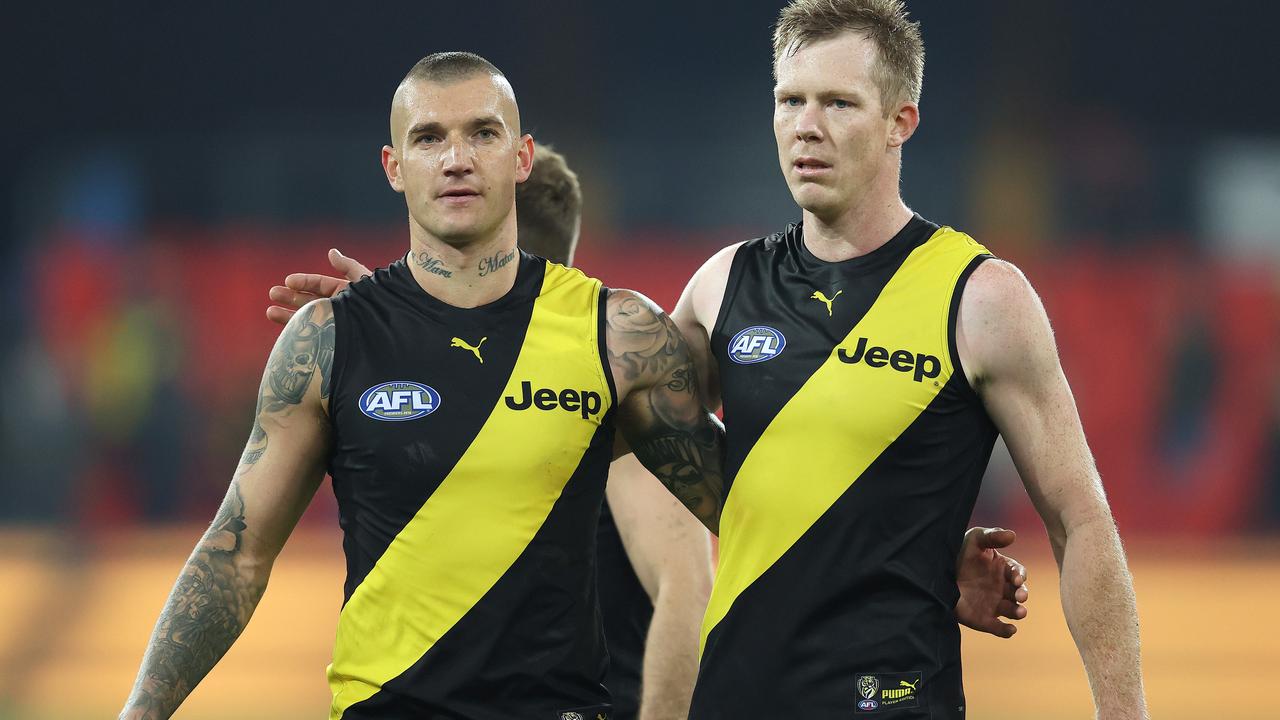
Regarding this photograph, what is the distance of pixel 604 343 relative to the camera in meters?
3.99

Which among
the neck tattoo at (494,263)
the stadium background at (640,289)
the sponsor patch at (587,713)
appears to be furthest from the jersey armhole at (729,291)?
the stadium background at (640,289)

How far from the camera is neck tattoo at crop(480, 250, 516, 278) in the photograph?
4012 millimetres

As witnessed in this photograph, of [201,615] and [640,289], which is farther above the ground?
[640,289]

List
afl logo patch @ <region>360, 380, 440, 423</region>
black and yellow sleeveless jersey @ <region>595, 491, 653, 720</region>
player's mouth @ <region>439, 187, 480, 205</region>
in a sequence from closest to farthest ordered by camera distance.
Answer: afl logo patch @ <region>360, 380, 440, 423</region>, player's mouth @ <region>439, 187, 480, 205</region>, black and yellow sleeveless jersey @ <region>595, 491, 653, 720</region>

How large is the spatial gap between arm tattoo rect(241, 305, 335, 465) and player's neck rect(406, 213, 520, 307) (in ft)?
0.91

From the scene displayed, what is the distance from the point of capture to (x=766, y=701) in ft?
12.8

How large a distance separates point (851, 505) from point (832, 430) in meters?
0.20

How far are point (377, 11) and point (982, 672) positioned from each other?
57.7ft

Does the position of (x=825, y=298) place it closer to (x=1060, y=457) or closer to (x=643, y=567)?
(x=1060, y=457)

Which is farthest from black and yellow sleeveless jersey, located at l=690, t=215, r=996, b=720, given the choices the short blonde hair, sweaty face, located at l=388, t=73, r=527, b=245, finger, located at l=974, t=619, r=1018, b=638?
sweaty face, located at l=388, t=73, r=527, b=245

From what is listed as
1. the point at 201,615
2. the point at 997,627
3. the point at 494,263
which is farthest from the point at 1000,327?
the point at 201,615

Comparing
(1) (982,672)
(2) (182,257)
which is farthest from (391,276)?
(2) (182,257)

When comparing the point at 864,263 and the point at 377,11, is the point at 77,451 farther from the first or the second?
the point at 864,263

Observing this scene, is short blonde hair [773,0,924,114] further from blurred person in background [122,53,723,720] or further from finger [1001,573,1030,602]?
finger [1001,573,1030,602]
